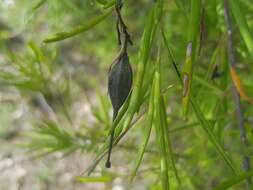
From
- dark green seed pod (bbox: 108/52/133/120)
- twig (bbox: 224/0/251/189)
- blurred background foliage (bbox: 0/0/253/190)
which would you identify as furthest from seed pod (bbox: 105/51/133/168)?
blurred background foliage (bbox: 0/0/253/190)

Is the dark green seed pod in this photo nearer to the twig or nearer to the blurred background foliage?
the twig

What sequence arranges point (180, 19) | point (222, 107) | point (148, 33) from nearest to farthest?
point (148, 33), point (222, 107), point (180, 19)

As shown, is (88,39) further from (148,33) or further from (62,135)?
(148,33)

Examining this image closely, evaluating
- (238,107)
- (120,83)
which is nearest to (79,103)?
(238,107)

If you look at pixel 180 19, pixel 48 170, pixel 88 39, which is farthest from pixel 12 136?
pixel 180 19

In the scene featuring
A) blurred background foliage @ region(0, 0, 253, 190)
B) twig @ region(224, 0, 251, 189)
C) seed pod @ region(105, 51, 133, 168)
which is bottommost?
blurred background foliage @ region(0, 0, 253, 190)

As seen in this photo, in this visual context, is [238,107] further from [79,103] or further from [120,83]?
[79,103]

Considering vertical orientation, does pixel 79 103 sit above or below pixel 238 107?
below

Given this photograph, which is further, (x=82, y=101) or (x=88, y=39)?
(x=82, y=101)
